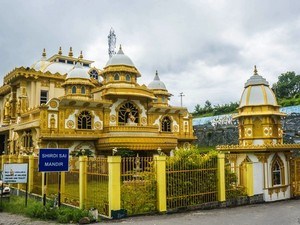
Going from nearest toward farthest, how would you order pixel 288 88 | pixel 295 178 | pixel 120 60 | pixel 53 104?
pixel 295 178, pixel 53 104, pixel 120 60, pixel 288 88

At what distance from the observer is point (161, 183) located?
37.0 ft

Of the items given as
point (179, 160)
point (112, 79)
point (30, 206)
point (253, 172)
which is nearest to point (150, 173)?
point (179, 160)

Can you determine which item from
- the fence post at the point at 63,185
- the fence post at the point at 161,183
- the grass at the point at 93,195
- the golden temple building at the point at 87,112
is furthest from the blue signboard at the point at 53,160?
the golden temple building at the point at 87,112

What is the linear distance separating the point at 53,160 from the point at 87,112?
1458cm

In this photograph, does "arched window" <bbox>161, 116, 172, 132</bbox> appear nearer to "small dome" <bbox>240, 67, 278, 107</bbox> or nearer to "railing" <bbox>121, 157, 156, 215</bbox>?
"small dome" <bbox>240, 67, 278, 107</bbox>

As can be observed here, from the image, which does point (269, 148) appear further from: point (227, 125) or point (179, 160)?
point (227, 125)

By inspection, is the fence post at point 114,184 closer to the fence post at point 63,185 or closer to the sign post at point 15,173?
A: the fence post at point 63,185

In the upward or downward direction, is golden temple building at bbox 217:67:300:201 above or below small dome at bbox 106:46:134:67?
below

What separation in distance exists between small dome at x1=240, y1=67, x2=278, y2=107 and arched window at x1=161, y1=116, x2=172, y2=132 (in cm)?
1363

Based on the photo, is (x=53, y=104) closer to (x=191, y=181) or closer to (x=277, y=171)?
(x=191, y=181)

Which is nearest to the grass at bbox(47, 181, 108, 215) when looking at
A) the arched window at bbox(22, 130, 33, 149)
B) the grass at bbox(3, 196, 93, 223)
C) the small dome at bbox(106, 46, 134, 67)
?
the grass at bbox(3, 196, 93, 223)

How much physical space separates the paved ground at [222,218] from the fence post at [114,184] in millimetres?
541

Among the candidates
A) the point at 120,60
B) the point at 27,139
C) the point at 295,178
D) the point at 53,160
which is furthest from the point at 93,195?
the point at 120,60

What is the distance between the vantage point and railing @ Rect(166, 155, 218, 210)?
11.7 metres
